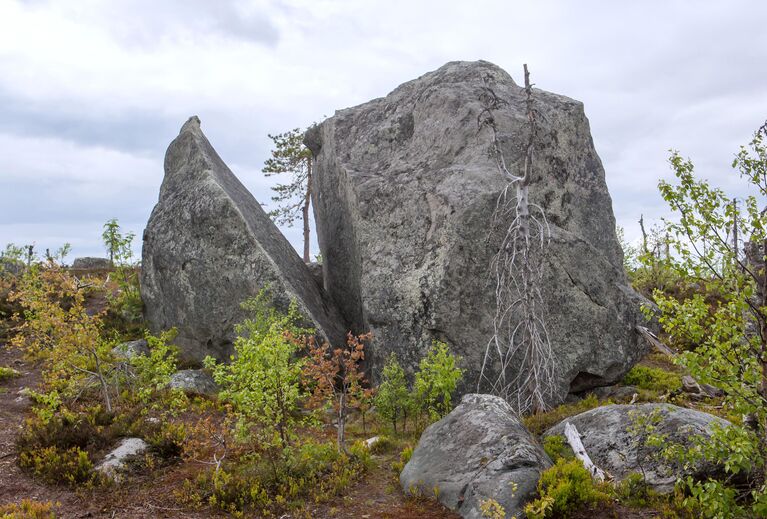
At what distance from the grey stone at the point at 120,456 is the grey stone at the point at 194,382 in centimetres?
347

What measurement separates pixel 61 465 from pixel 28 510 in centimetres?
141

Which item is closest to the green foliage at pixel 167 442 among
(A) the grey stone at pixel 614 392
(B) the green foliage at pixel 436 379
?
(B) the green foliage at pixel 436 379

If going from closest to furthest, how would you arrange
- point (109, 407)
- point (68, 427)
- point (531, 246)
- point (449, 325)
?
point (68, 427)
point (109, 407)
point (531, 246)
point (449, 325)

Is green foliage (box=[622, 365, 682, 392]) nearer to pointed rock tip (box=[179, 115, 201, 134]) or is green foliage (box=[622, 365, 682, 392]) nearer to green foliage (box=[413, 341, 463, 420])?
green foliage (box=[413, 341, 463, 420])

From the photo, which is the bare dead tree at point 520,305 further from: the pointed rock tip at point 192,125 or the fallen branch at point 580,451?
the pointed rock tip at point 192,125

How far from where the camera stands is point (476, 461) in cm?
938

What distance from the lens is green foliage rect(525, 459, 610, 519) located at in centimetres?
827

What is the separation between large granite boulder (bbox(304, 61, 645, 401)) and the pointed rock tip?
5.15 meters

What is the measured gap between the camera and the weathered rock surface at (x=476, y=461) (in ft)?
28.7

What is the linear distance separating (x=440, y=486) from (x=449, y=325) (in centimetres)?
523

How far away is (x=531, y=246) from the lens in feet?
43.6

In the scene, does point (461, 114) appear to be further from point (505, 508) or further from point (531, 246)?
point (505, 508)

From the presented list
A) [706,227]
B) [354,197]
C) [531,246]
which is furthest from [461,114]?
[706,227]

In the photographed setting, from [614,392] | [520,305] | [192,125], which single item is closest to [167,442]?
[520,305]
